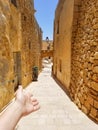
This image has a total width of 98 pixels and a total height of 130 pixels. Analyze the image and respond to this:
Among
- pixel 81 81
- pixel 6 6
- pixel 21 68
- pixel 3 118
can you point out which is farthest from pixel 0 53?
pixel 3 118

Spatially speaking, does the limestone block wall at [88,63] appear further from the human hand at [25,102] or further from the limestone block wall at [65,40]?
the human hand at [25,102]

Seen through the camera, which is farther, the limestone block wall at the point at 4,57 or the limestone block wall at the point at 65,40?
the limestone block wall at the point at 65,40

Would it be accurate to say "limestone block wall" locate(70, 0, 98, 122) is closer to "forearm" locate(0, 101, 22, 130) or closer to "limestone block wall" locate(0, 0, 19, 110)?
"limestone block wall" locate(0, 0, 19, 110)

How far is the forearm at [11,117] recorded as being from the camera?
1.10 m

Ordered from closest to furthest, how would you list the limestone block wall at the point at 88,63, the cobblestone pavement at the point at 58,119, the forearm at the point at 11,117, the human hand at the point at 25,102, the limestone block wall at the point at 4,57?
the forearm at the point at 11,117 → the human hand at the point at 25,102 → the cobblestone pavement at the point at 58,119 → the limestone block wall at the point at 88,63 → the limestone block wall at the point at 4,57

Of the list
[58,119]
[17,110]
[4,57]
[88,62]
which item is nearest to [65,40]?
[88,62]

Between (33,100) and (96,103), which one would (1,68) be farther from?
(33,100)

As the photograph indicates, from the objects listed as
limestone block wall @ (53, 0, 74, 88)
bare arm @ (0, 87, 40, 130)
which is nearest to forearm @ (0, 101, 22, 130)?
bare arm @ (0, 87, 40, 130)

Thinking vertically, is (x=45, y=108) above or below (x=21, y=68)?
below

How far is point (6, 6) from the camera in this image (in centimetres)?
590

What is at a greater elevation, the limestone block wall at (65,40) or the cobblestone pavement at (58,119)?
the limestone block wall at (65,40)

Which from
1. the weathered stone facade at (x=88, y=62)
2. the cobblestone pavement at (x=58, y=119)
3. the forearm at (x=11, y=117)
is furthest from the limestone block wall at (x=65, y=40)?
the forearm at (x=11, y=117)

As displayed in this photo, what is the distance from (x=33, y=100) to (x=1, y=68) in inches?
153

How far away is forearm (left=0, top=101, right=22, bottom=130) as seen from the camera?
1.10m
